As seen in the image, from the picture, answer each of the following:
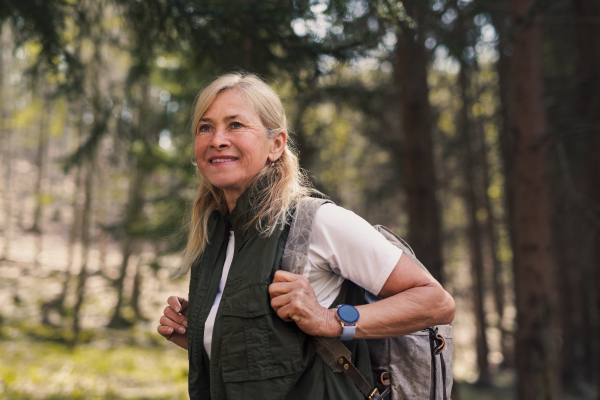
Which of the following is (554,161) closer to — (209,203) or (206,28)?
(206,28)

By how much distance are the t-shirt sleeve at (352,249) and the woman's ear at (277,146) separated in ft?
1.40

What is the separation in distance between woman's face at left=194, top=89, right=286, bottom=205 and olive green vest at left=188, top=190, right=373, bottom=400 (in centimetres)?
14

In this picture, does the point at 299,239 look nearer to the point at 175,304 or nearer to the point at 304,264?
the point at 304,264

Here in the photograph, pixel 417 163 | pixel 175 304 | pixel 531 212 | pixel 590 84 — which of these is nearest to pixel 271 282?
pixel 175 304

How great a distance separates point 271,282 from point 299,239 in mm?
193

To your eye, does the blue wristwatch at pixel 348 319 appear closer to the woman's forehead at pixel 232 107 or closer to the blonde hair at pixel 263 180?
the blonde hair at pixel 263 180

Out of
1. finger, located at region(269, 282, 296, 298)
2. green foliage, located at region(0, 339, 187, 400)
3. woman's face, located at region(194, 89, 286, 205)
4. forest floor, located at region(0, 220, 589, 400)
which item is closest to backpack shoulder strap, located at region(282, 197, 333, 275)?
finger, located at region(269, 282, 296, 298)

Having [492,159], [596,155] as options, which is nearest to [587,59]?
[596,155]

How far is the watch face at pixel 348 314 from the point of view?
1.55m

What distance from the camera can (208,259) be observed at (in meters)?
1.99

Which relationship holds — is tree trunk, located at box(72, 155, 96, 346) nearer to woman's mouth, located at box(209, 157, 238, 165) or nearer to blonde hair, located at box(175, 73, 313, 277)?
blonde hair, located at box(175, 73, 313, 277)

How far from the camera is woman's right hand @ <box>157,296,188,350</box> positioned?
2.06 meters

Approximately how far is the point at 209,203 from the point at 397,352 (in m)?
1.16

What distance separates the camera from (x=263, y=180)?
73.8 inches
